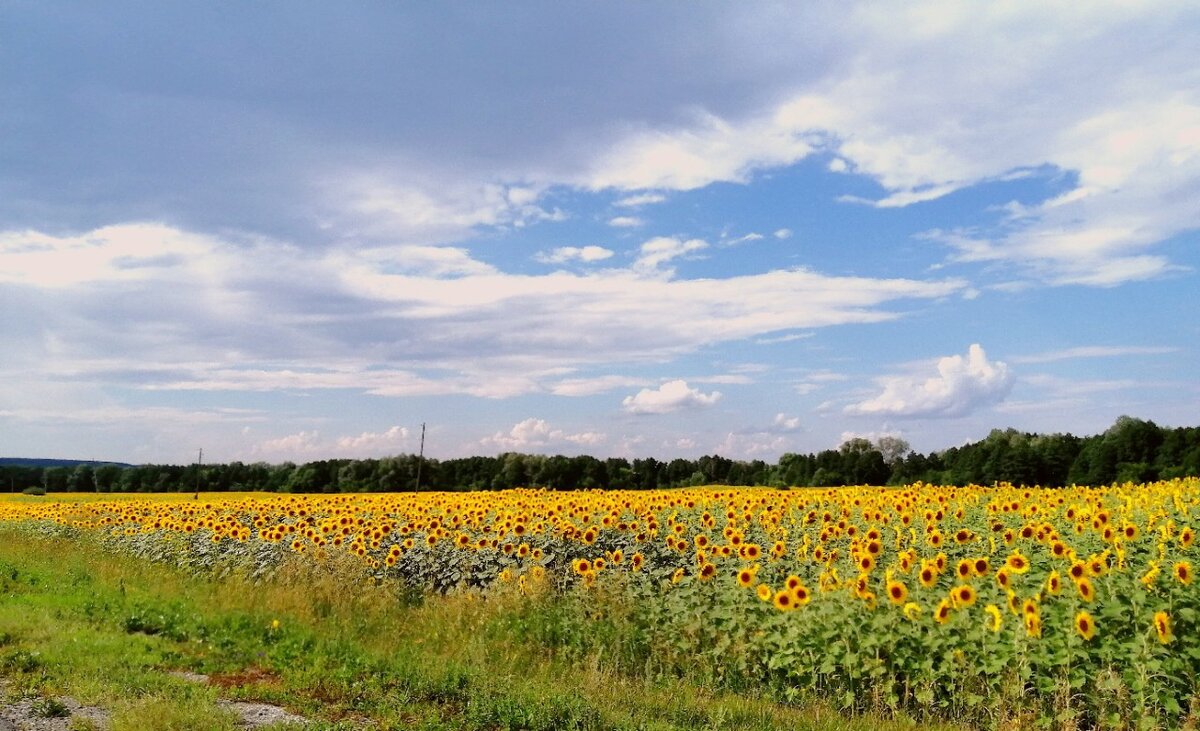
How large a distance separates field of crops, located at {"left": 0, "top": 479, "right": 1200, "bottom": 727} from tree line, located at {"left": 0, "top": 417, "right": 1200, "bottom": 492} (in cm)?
3971

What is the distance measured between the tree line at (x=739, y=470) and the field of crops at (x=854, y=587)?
3971cm

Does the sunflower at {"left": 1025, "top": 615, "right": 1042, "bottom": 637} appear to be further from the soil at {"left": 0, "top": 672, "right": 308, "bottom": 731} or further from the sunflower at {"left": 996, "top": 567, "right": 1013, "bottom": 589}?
the soil at {"left": 0, "top": 672, "right": 308, "bottom": 731}

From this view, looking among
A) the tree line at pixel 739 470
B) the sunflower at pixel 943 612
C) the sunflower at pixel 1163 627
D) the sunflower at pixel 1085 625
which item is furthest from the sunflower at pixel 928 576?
the tree line at pixel 739 470

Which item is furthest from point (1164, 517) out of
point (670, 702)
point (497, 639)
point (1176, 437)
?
point (1176, 437)

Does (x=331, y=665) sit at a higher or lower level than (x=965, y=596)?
lower

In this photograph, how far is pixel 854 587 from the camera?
8.82 metres

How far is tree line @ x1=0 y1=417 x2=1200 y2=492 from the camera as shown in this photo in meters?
55.4

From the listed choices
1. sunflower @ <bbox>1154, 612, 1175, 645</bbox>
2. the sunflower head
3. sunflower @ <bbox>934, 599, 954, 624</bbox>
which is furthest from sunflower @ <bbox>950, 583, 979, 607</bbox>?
sunflower @ <bbox>1154, 612, 1175, 645</bbox>

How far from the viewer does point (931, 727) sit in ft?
24.9

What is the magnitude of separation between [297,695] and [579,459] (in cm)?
5584

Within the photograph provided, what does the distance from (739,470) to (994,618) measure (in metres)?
60.6

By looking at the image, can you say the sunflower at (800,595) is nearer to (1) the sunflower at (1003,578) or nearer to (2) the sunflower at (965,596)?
(2) the sunflower at (965,596)

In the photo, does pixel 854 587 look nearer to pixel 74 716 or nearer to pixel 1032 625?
pixel 1032 625

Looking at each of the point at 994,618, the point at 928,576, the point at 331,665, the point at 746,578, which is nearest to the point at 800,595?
the point at 746,578
